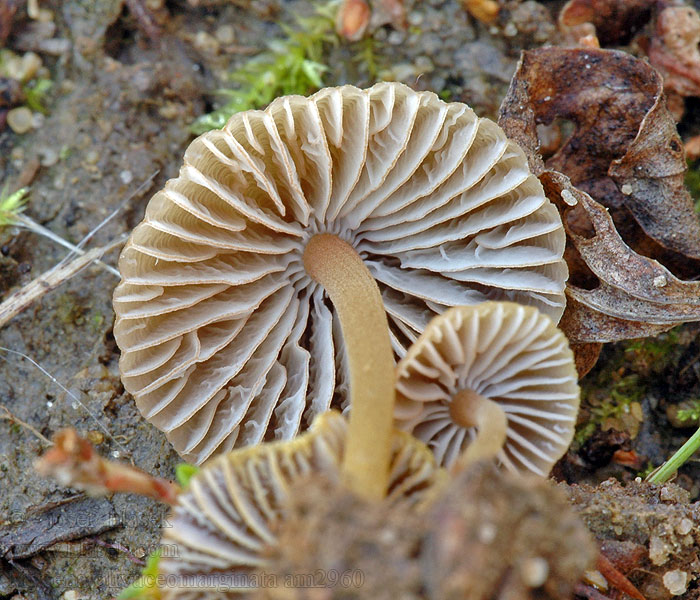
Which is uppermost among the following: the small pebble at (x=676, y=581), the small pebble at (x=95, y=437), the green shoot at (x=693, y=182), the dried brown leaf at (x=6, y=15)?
the dried brown leaf at (x=6, y=15)

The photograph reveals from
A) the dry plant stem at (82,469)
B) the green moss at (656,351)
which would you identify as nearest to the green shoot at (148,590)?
the dry plant stem at (82,469)

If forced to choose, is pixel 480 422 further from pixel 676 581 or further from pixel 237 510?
pixel 676 581

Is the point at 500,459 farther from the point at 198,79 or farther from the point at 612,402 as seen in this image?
the point at 198,79

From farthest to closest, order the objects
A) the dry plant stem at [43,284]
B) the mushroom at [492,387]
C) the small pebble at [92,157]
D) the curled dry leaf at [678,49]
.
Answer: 1. the small pebble at [92,157]
2. the curled dry leaf at [678,49]
3. the dry plant stem at [43,284]
4. the mushroom at [492,387]

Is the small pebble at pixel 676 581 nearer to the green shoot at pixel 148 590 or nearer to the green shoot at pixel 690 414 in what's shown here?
the green shoot at pixel 690 414

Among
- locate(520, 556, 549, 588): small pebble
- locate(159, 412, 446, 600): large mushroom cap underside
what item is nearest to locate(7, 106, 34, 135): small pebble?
locate(159, 412, 446, 600): large mushroom cap underside

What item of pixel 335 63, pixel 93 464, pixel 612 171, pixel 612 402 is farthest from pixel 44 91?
pixel 612 402
